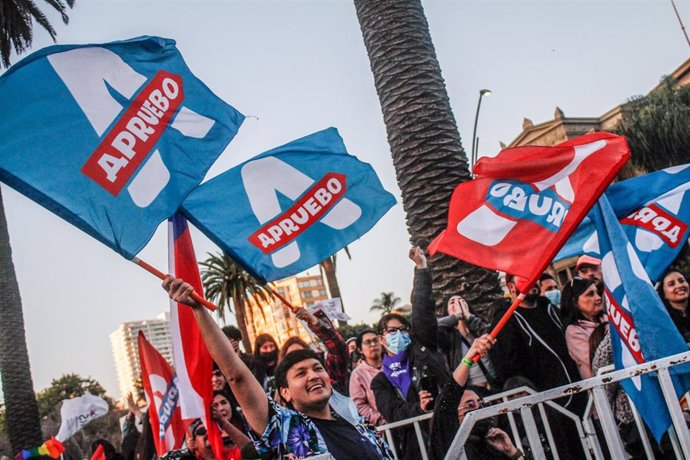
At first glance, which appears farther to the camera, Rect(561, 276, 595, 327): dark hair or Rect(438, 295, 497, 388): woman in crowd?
Rect(561, 276, 595, 327): dark hair

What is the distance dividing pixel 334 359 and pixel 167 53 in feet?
8.27

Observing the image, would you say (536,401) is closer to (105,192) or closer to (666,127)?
(105,192)

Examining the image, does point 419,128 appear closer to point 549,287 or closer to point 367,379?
point 549,287

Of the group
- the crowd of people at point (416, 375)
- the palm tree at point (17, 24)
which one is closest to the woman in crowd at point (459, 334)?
the crowd of people at point (416, 375)

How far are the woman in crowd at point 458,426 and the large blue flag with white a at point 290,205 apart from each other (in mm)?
1643

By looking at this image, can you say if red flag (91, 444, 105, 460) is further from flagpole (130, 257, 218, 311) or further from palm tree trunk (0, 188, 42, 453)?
palm tree trunk (0, 188, 42, 453)

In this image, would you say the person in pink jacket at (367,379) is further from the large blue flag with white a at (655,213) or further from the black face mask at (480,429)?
the large blue flag with white a at (655,213)

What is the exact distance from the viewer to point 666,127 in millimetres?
24359

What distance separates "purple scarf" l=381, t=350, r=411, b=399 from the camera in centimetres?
451

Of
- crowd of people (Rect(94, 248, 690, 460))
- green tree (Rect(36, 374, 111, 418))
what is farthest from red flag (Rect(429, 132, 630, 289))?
green tree (Rect(36, 374, 111, 418))

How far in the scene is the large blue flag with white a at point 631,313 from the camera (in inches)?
151

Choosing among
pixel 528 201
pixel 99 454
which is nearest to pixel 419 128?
pixel 528 201

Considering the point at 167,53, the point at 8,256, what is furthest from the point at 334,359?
the point at 8,256

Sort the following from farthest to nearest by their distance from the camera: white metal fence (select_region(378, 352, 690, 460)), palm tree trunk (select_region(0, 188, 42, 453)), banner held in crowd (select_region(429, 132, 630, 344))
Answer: palm tree trunk (select_region(0, 188, 42, 453))
banner held in crowd (select_region(429, 132, 630, 344))
white metal fence (select_region(378, 352, 690, 460))
